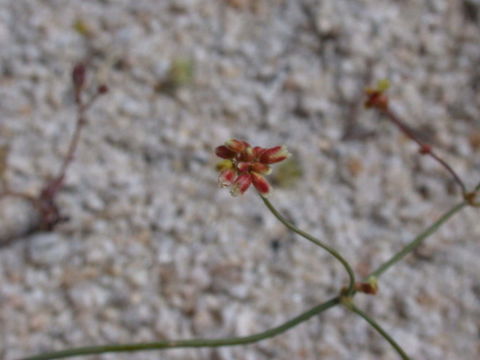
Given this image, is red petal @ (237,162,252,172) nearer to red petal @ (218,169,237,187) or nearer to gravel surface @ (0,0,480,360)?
red petal @ (218,169,237,187)

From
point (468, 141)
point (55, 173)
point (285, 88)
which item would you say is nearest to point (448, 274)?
point (468, 141)

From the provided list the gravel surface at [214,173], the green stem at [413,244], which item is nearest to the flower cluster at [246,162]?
the green stem at [413,244]

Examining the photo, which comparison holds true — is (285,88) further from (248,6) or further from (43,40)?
(43,40)

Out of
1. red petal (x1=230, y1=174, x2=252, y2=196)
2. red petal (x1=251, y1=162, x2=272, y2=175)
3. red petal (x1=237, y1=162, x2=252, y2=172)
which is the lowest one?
red petal (x1=230, y1=174, x2=252, y2=196)

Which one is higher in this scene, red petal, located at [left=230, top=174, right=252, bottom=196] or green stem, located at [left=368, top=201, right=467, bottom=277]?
green stem, located at [left=368, top=201, right=467, bottom=277]

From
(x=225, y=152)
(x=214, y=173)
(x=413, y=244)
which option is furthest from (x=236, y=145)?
(x=214, y=173)

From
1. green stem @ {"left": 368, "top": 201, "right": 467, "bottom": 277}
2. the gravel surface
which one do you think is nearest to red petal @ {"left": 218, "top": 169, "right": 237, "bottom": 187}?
green stem @ {"left": 368, "top": 201, "right": 467, "bottom": 277}
